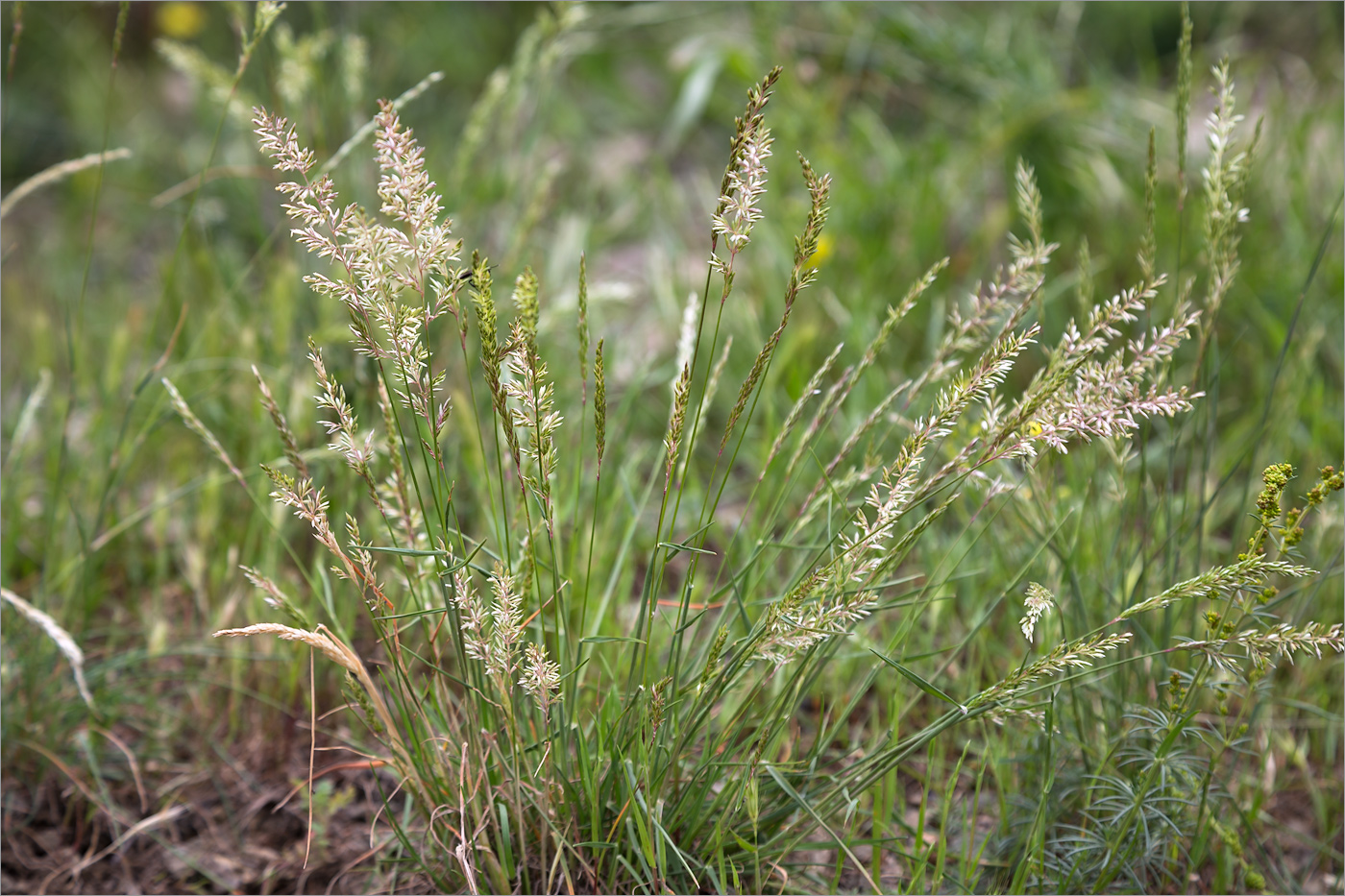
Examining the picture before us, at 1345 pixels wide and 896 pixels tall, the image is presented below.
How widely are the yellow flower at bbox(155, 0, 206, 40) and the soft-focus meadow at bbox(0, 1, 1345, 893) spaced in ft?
2.70

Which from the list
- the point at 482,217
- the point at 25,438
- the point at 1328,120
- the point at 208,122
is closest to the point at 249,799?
the point at 25,438

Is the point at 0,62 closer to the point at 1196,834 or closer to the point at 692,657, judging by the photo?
the point at 692,657

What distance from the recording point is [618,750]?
1.09m

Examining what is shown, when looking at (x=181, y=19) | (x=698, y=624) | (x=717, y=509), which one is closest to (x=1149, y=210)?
(x=698, y=624)

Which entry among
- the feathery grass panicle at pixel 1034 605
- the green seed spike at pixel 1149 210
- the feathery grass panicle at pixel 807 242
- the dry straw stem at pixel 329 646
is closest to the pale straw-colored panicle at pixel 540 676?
the dry straw stem at pixel 329 646

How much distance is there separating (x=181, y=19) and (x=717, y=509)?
359 centimetres

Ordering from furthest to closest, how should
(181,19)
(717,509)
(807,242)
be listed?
(181,19)
(717,509)
(807,242)

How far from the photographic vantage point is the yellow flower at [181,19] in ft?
13.6

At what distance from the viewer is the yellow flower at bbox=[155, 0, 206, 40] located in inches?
163

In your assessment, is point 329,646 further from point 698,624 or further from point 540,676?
point 698,624

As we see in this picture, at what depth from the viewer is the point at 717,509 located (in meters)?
2.00

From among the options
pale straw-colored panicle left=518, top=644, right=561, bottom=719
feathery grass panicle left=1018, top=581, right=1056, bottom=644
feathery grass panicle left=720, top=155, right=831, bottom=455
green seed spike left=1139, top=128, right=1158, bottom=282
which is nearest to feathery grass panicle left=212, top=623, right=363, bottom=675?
pale straw-colored panicle left=518, top=644, right=561, bottom=719

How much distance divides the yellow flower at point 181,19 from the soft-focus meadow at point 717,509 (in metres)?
0.82

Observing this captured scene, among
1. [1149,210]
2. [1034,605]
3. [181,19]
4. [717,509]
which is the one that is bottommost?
[717,509]
